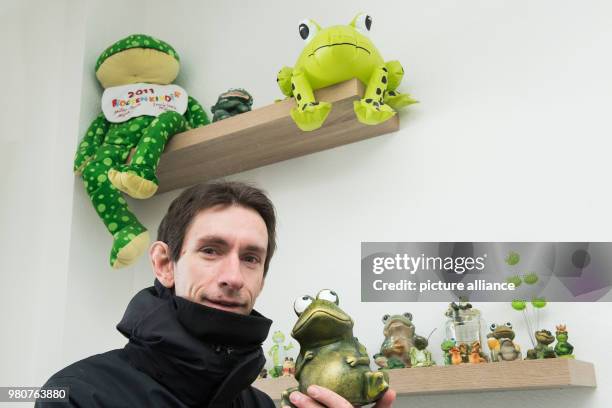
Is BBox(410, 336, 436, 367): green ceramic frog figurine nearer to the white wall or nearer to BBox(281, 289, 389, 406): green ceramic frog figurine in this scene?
the white wall

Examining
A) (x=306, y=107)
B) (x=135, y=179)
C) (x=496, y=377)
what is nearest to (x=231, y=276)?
(x=496, y=377)

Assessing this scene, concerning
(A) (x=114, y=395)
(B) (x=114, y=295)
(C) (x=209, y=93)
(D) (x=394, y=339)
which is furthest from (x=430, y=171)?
(A) (x=114, y=395)

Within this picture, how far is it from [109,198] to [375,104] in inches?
27.6

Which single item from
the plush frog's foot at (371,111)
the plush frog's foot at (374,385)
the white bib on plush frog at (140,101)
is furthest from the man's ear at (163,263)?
the white bib on plush frog at (140,101)

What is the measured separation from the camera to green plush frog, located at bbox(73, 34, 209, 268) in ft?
5.71

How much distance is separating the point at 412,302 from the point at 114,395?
88 cm

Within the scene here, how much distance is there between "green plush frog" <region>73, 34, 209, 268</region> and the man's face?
32.2 inches

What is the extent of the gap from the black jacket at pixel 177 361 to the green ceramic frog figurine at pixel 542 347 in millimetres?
655

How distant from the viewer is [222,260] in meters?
0.89

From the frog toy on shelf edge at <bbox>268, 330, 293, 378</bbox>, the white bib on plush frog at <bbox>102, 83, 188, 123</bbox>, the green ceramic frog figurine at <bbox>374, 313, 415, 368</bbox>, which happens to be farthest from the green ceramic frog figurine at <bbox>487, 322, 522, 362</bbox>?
the white bib on plush frog at <bbox>102, 83, 188, 123</bbox>

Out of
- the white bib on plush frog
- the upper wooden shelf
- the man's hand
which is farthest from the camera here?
the white bib on plush frog

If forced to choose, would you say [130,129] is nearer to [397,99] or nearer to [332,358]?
[397,99]

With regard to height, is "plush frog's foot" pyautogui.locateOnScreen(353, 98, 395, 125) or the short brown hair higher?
"plush frog's foot" pyautogui.locateOnScreen(353, 98, 395, 125)

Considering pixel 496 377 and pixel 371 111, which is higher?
pixel 371 111
